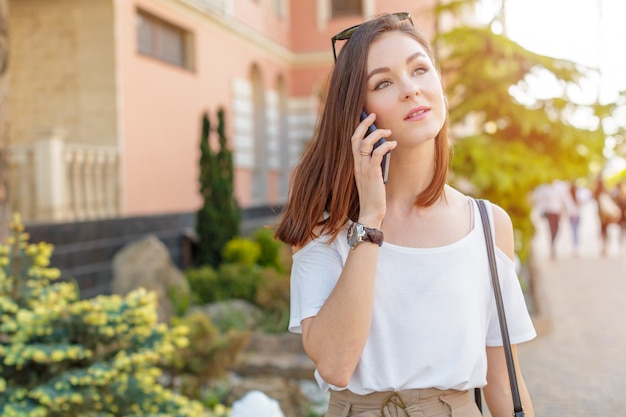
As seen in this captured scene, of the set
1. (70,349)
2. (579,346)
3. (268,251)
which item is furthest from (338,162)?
(268,251)

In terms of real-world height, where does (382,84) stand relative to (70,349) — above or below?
above

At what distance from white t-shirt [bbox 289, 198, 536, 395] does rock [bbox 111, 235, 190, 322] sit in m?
6.96

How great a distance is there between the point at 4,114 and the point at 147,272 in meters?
4.15

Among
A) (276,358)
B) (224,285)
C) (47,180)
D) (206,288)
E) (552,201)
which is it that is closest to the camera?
(276,358)

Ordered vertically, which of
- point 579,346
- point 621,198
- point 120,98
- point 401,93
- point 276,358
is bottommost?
point 579,346

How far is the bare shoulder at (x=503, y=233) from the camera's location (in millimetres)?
2088

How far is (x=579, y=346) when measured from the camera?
885 cm

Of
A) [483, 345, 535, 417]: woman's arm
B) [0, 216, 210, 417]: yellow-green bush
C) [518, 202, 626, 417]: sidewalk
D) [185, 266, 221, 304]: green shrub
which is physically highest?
[483, 345, 535, 417]: woman's arm

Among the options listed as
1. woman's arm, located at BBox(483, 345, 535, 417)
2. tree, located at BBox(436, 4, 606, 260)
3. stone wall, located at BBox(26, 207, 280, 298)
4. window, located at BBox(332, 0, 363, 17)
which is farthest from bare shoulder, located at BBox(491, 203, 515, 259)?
window, located at BBox(332, 0, 363, 17)

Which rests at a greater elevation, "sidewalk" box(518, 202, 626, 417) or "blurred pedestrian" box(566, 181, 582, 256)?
"blurred pedestrian" box(566, 181, 582, 256)

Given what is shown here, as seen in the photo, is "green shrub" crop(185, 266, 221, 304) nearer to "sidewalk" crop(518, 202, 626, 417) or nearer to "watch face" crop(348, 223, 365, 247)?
"sidewalk" crop(518, 202, 626, 417)

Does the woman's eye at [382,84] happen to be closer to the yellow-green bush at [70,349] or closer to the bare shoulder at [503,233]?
the bare shoulder at [503,233]

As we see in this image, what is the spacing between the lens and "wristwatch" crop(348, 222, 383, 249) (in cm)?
189

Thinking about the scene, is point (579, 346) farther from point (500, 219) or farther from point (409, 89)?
point (409, 89)
